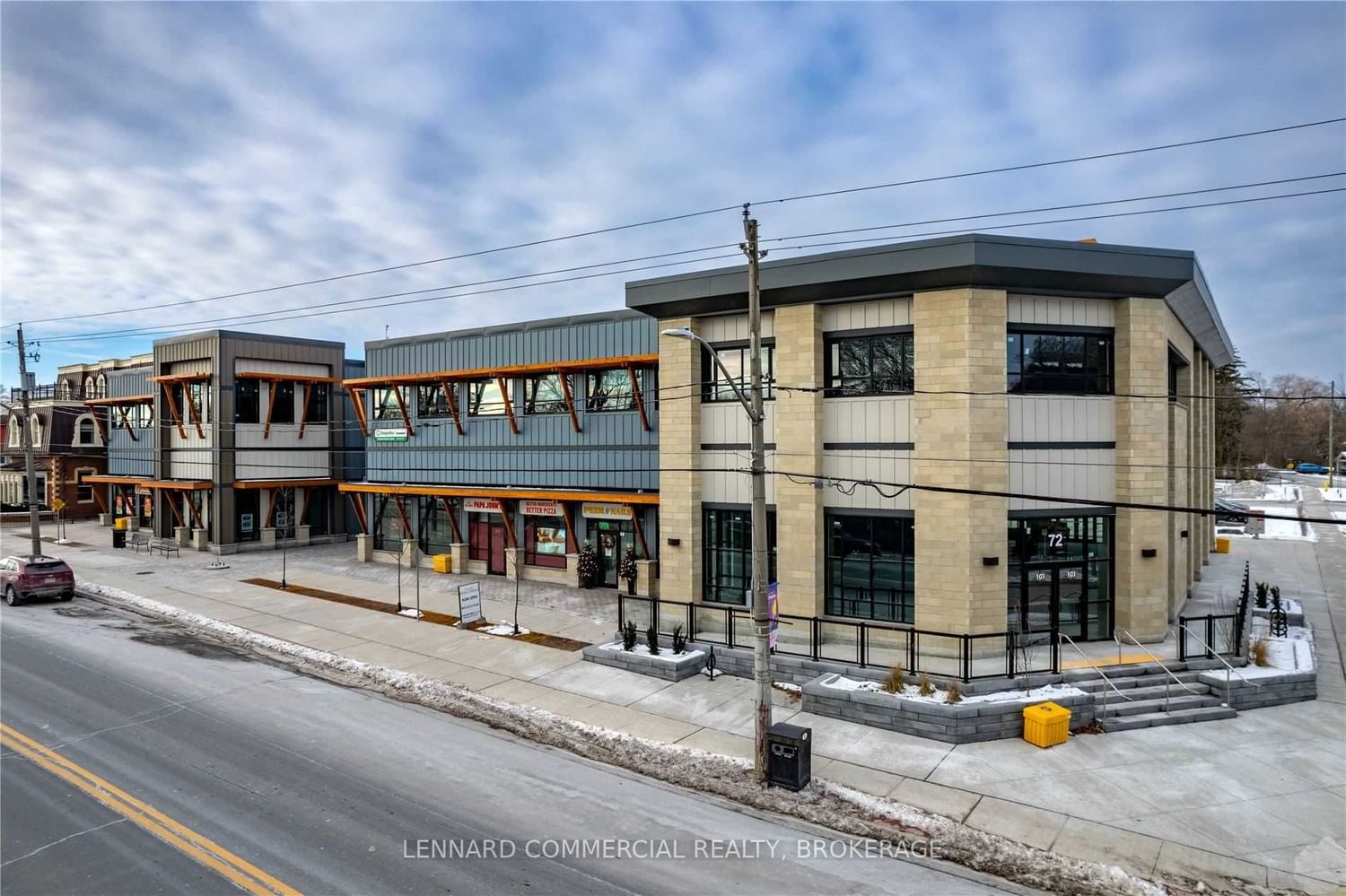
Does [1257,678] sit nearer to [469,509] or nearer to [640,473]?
[640,473]

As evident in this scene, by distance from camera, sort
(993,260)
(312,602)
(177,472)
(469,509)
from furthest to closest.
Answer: (177,472) → (469,509) → (312,602) → (993,260)

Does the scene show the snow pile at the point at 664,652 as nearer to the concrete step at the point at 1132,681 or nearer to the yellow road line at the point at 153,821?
the concrete step at the point at 1132,681

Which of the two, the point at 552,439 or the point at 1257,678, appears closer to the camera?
the point at 1257,678

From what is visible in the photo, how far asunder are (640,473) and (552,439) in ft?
13.2

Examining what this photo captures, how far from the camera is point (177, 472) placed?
3788 cm

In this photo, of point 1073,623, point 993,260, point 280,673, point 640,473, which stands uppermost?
point 993,260

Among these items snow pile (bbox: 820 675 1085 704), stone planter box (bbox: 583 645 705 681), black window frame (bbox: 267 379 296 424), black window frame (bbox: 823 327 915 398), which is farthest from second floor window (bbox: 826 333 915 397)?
black window frame (bbox: 267 379 296 424)

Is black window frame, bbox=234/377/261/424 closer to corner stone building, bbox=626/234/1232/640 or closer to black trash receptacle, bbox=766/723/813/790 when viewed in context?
corner stone building, bbox=626/234/1232/640

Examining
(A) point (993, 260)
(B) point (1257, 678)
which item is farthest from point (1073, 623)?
(A) point (993, 260)

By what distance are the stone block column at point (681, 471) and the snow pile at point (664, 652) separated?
2.51m

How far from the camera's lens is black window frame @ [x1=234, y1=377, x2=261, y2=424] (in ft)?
117

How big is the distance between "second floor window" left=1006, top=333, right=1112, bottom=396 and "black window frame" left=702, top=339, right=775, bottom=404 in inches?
226

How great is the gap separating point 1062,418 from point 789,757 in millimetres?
11130

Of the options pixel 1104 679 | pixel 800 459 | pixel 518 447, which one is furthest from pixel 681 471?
pixel 1104 679
